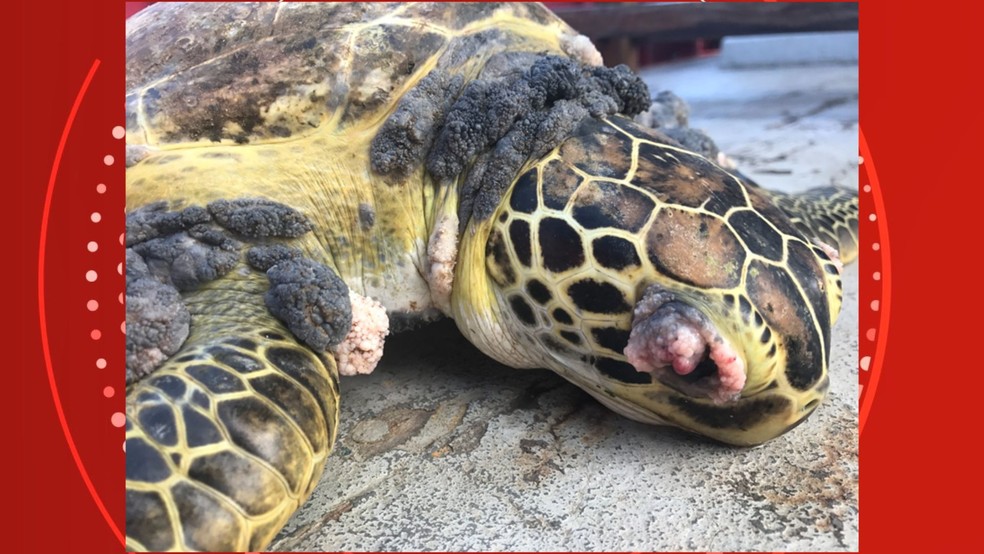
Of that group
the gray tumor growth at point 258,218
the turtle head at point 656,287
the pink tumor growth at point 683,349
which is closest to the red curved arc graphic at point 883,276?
the turtle head at point 656,287

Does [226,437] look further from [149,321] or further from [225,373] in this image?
Answer: [149,321]

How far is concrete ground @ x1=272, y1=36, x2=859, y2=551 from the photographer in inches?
42.2

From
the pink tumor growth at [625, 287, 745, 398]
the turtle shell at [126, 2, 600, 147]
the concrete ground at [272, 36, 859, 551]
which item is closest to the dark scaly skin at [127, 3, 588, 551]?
the turtle shell at [126, 2, 600, 147]

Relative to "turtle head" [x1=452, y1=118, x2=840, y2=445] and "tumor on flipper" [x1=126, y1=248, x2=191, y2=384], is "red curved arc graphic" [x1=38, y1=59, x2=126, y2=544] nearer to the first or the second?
"tumor on flipper" [x1=126, y1=248, x2=191, y2=384]

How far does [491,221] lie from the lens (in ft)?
4.30

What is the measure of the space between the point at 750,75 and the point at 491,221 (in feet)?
19.0

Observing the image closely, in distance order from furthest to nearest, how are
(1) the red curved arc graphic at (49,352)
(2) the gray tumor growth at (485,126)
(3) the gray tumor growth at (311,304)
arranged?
(2) the gray tumor growth at (485,126)
(3) the gray tumor growth at (311,304)
(1) the red curved arc graphic at (49,352)

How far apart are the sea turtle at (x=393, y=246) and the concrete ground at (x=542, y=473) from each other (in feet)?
0.27

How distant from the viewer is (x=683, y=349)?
1.04 m

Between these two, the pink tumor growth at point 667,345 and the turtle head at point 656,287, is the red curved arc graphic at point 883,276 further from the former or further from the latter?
the pink tumor growth at point 667,345

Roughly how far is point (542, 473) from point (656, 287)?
0.36m

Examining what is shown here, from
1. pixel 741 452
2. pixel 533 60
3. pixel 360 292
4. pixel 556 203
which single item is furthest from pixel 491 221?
pixel 741 452

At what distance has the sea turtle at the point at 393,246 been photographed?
40.3 inches

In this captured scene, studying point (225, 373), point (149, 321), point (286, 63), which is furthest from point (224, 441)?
point (286, 63)
